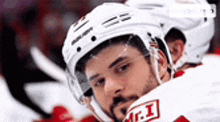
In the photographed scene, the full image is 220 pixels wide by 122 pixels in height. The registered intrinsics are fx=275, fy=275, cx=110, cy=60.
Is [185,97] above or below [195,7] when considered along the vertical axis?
below

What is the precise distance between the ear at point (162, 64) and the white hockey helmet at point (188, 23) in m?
0.06

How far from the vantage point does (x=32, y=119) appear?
1268mm

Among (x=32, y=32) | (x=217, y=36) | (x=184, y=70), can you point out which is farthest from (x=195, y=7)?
(x=32, y=32)

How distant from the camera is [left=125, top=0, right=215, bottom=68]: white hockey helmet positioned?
3.96 ft

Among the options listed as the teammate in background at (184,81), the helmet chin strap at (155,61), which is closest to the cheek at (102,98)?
the teammate in background at (184,81)

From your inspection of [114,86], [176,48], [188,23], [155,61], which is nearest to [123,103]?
[114,86]

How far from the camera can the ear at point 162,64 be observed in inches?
46.6

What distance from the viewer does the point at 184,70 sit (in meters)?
1.22

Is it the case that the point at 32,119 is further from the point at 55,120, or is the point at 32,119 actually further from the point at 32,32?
the point at 32,32

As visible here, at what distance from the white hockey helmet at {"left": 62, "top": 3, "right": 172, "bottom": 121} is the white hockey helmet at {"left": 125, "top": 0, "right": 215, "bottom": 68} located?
42 millimetres

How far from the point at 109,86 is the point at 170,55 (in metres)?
0.30

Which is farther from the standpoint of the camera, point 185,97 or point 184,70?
point 184,70

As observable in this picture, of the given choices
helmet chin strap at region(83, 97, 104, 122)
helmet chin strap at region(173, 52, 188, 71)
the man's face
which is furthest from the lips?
helmet chin strap at region(173, 52, 188, 71)

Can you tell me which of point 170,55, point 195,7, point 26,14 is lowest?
point 170,55
